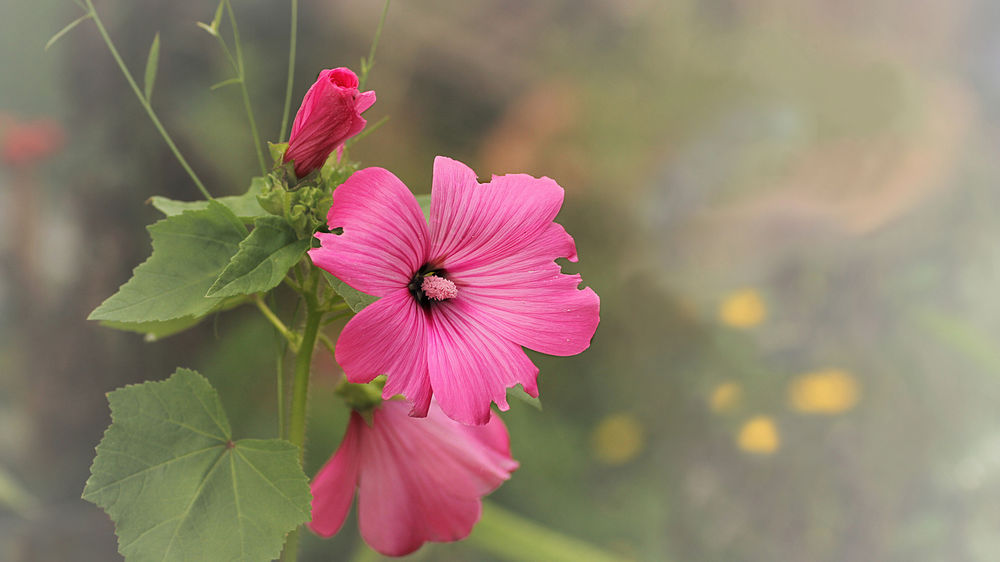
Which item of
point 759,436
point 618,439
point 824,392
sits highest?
point 824,392

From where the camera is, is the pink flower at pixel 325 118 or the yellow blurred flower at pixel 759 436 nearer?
the pink flower at pixel 325 118

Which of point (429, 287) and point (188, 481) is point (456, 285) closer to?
point (429, 287)

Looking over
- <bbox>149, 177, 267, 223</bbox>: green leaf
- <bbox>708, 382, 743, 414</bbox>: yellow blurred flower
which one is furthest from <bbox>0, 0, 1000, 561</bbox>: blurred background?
<bbox>149, 177, 267, 223</bbox>: green leaf

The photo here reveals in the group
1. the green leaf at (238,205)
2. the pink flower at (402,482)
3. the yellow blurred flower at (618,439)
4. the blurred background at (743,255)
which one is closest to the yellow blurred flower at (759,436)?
the blurred background at (743,255)

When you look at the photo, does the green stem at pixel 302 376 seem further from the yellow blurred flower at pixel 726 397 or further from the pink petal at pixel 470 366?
the yellow blurred flower at pixel 726 397

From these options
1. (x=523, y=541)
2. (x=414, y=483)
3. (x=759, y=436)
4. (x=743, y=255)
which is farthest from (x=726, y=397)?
(x=414, y=483)

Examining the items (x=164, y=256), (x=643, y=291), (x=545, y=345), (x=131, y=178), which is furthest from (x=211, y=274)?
(x=643, y=291)

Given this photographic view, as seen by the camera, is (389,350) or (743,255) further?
(743,255)
